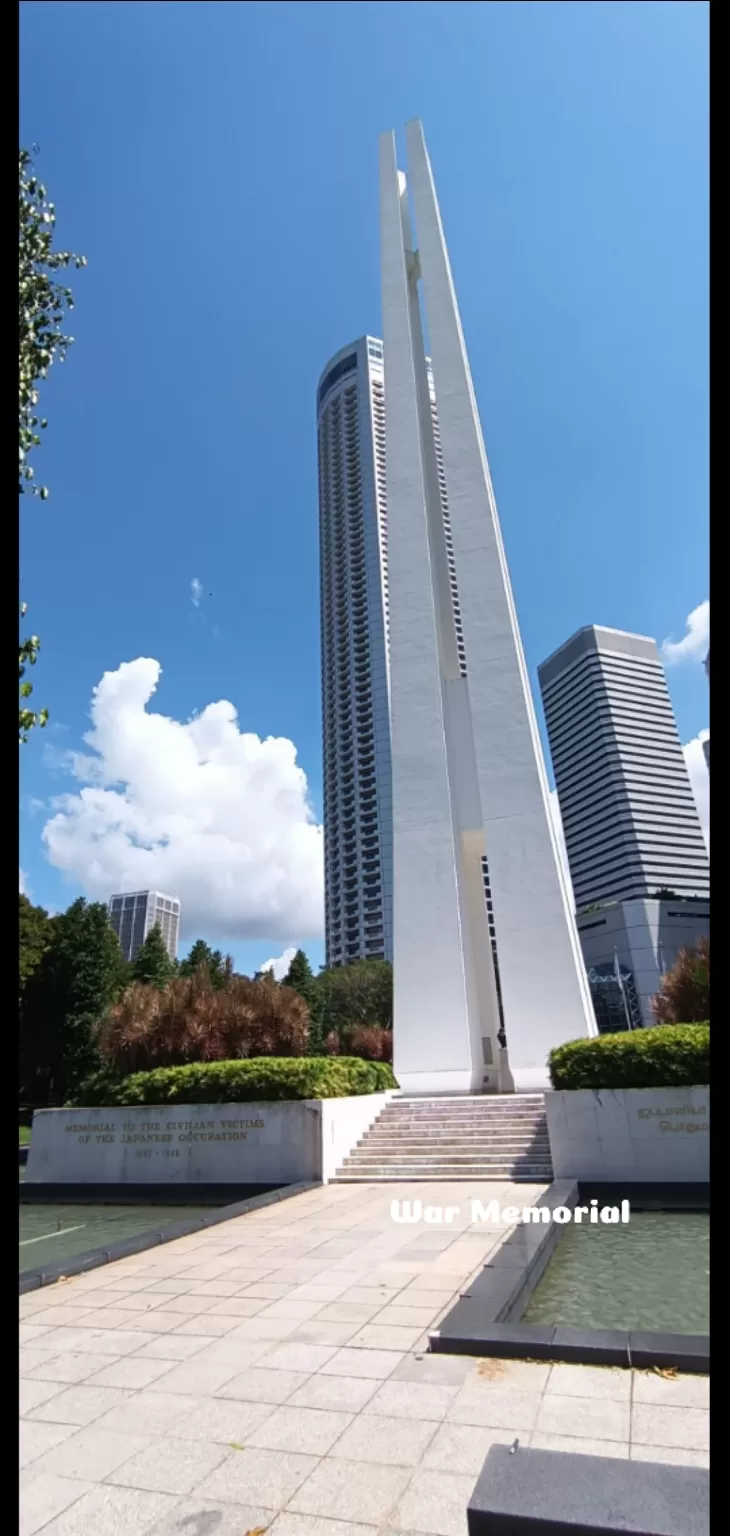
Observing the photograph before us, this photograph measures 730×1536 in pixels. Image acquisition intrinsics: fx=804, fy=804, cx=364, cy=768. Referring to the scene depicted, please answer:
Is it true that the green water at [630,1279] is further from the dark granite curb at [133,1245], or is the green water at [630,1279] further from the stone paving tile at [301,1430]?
the dark granite curb at [133,1245]

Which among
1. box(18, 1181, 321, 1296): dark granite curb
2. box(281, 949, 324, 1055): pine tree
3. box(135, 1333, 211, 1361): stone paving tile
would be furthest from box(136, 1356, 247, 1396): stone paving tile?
box(281, 949, 324, 1055): pine tree

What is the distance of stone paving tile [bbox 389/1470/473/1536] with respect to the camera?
261cm

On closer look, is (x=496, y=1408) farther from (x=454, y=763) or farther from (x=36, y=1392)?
(x=454, y=763)

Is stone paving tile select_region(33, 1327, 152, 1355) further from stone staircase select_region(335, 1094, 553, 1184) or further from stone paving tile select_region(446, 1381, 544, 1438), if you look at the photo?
stone staircase select_region(335, 1094, 553, 1184)

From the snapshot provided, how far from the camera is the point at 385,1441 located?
125 inches

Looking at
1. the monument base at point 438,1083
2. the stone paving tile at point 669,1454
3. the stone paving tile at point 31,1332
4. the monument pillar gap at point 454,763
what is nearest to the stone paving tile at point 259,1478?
the stone paving tile at point 669,1454

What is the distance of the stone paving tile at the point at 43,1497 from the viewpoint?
9.29ft

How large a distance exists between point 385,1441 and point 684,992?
935cm

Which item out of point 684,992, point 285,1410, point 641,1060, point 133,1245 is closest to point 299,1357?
point 285,1410

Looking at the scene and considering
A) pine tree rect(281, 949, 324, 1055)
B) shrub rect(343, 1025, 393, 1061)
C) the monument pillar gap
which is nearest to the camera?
the monument pillar gap

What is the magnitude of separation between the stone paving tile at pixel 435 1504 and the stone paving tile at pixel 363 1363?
103 cm

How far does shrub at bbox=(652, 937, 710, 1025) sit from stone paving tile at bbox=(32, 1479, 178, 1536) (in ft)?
31.6

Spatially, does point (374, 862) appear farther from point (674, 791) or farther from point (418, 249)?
point (418, 249)

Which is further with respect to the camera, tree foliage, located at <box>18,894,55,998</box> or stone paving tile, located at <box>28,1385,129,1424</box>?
tree foliage, located at <box>18,894,55,998</box>
